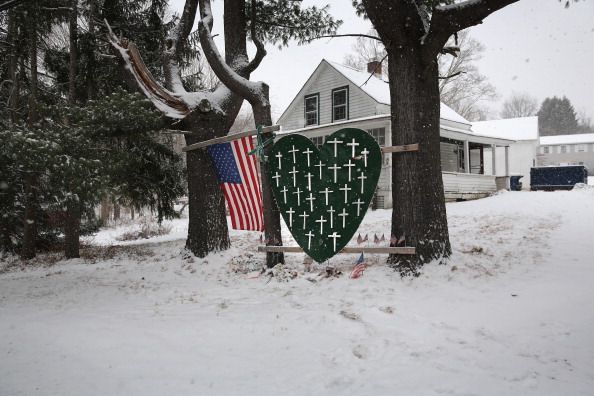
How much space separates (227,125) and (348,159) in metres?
3.53

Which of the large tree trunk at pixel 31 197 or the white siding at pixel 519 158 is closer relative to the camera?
the large tree trunk at pixel 31 197

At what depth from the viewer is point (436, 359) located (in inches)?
109

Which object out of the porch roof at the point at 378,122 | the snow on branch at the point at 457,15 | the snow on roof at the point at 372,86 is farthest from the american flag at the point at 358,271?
the snow on roof at the point at 372,86

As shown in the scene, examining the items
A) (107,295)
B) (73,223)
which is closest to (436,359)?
(107,295)

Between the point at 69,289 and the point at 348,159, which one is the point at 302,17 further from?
the point at 69,289

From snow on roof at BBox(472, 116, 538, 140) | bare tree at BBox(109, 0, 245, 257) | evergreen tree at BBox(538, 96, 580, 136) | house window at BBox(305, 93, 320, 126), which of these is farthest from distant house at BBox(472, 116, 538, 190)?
evergreen tree at BBox(538, 96, 580, 136)

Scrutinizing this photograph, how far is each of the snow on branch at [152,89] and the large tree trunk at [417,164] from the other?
3961 mm

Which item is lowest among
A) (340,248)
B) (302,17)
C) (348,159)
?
(340,248)

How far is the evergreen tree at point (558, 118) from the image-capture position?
7869 centimetres

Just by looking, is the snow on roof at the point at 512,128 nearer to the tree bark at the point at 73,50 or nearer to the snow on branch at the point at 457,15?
the snow on branch at the point at 457,15

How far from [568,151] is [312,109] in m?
51.0

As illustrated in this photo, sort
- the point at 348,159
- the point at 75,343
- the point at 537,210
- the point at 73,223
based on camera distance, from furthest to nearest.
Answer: the point at 537,210
the point at 73,223
the point at 348,159
the point at 75,343

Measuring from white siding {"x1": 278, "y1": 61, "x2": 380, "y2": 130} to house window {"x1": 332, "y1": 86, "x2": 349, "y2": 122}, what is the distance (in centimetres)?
21

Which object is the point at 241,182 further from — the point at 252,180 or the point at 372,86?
the point at 372,86
